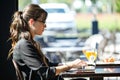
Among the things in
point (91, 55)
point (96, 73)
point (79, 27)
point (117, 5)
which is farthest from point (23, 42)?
point (79, 27)

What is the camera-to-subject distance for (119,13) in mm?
5383

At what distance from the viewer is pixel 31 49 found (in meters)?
2.30

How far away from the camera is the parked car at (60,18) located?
5.40 m

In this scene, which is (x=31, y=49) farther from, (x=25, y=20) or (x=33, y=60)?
(x=25, y=20)

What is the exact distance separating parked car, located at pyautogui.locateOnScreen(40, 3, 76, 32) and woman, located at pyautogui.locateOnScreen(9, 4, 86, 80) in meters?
2.92

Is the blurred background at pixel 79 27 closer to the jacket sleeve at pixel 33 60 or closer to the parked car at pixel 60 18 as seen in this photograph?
the parked car at pixel 60 18

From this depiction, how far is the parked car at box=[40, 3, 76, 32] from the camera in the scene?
17.7 feet

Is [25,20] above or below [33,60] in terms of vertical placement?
above

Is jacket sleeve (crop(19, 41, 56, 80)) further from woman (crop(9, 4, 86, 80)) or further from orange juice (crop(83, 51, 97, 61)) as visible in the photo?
orange juice (crop(83, 51, 97, 61))

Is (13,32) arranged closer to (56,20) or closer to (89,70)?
(89,70)

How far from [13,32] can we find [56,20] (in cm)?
316

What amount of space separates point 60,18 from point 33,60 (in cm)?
341

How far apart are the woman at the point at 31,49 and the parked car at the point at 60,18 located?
9.58 feet

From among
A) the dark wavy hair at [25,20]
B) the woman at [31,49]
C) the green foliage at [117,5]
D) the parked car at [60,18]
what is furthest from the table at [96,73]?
the parked car at [60,18]
